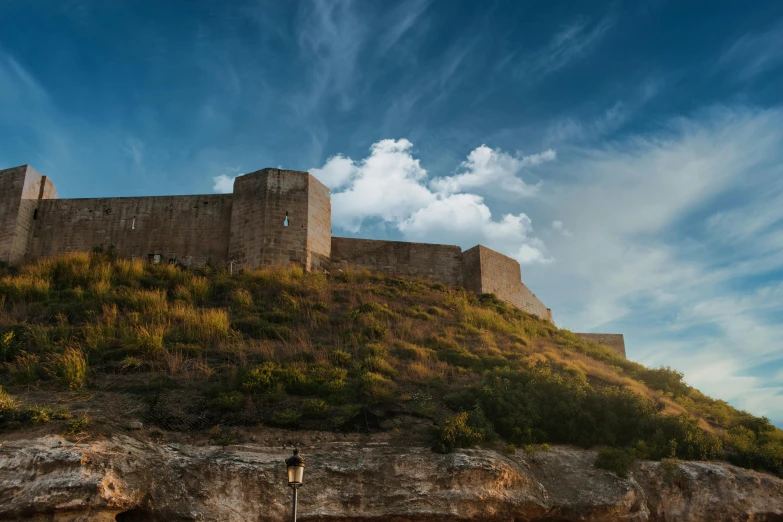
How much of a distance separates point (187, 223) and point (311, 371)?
Result: 10.6 metres

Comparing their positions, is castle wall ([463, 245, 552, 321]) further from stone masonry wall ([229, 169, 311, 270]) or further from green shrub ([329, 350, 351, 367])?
green shrub ([329, 350, 351, 367])

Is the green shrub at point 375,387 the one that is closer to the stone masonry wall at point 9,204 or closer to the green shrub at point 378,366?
the green shrub at point 378,366

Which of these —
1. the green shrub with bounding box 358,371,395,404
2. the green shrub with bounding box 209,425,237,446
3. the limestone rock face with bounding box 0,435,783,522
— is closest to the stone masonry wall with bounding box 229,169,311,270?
the green shrub with bounding box 358,371,395,404

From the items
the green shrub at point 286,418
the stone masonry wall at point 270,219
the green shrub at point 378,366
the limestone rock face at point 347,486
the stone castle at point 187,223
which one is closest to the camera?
the limestone rock face at point 347,486

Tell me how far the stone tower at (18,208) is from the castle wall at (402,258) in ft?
31.8

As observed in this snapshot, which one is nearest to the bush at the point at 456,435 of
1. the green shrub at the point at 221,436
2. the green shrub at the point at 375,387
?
the green shrub at the point at 375,387

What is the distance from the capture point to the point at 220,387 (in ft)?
38.8

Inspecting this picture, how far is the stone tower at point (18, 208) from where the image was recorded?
68.0 feet

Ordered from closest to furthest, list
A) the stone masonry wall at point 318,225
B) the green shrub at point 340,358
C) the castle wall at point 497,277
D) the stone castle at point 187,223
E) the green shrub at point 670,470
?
the green shrub at point 670,470, the green shrub at point 340,358, the stone castle at point 187,223, the stone masonry wall at point 318,225, the castle wall at point 497,277

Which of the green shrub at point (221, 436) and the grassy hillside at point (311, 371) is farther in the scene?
the grassy hillside at point (311, 371)

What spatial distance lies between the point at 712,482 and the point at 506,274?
43.6ft

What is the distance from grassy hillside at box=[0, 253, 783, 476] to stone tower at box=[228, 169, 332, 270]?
142 centimetres

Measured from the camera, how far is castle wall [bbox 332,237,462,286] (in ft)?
74.4

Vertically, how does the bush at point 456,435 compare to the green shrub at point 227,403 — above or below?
below
